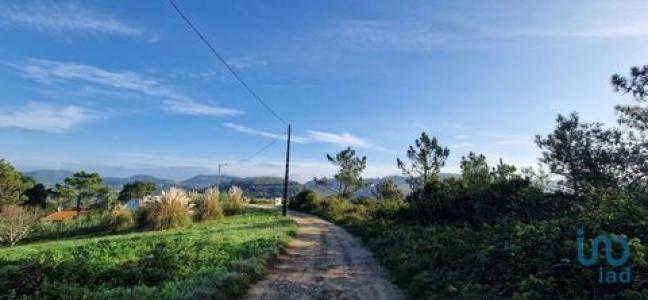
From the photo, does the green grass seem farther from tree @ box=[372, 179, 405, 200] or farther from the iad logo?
tree @ box=[372, 179, 405, 200]

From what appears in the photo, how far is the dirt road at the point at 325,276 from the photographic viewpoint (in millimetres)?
9328

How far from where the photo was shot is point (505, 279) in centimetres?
824

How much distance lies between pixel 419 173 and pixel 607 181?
30175 mm

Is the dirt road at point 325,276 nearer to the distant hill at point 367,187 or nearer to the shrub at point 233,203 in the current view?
the shrub at point 233,203

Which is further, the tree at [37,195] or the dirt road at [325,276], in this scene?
the tree at [37,195]

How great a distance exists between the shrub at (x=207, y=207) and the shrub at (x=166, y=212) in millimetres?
3951

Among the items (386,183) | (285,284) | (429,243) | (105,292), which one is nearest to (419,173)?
(386,183)

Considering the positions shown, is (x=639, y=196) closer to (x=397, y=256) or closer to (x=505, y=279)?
(x=505, y=279)

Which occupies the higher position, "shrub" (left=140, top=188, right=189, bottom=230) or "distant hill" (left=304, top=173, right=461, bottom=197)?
"distant hill" (left=304, top=173, right=461, bottom=197)

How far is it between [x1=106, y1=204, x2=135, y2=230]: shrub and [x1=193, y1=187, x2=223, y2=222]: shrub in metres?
3.57

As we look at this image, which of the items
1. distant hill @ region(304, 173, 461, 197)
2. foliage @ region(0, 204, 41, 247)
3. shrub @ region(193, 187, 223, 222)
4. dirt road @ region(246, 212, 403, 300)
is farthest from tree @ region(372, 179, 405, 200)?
dirt road @ region(246, 212, 403, 300)

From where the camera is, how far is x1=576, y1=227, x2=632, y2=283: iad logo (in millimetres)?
7051

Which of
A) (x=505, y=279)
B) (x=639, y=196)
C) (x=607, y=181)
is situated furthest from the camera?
(x=607, y=181)

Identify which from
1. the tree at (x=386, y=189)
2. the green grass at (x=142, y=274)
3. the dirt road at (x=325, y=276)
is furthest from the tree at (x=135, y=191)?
the green grass at (x=142, y=274)
